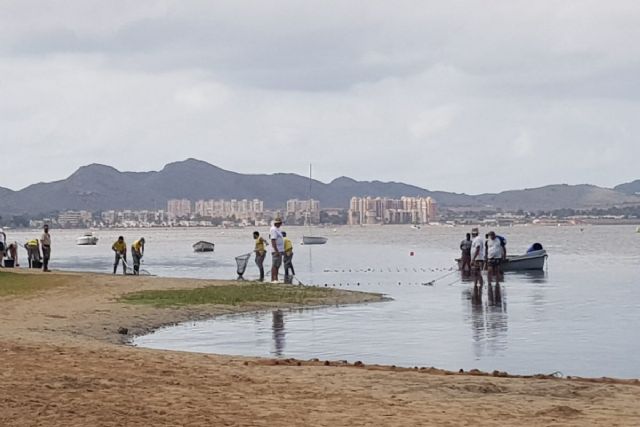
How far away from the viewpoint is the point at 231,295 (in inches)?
1075

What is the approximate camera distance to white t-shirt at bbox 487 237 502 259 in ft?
115

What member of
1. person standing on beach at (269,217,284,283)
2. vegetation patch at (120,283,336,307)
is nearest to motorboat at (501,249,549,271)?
person standing on beach at (269,217,284,283)

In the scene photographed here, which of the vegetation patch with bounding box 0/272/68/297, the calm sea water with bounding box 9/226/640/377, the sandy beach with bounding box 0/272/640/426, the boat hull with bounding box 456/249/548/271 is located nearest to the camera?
the sandy beach with bounding box 0/272/640/426

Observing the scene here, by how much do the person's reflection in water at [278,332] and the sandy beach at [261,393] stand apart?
2.89 meters

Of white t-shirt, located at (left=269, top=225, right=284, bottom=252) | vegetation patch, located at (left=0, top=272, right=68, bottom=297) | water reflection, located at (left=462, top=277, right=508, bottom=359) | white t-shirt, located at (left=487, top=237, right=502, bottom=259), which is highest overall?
white t-shirt, located at (left=269, top=225, right=284, bottom=252)

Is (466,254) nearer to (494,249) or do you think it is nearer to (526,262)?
(526,262)

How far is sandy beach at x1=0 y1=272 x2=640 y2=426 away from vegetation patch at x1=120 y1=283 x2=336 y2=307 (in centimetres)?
906

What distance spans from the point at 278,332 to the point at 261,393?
9.00 metres

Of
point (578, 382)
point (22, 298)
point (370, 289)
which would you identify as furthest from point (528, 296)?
point (578, 382)

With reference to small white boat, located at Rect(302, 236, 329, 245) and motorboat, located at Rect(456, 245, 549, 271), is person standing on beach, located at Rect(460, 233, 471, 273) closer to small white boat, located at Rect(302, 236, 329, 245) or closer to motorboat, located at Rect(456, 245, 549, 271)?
motorboat, located at Rect(456, 245, 549, 271)

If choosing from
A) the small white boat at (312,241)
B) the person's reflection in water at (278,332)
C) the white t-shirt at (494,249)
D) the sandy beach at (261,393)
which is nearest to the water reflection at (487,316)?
the white t-shirt at (494,249)

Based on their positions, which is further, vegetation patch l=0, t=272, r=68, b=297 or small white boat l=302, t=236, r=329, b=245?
small white boat l=302, t=236, r=329, b=245

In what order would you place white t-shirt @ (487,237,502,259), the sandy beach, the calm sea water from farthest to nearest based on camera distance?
white t-shirt @ (487,237,502,259) → the calm sea water → the sandy beach

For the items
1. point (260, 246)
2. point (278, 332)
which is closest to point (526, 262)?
point (260, 246)
